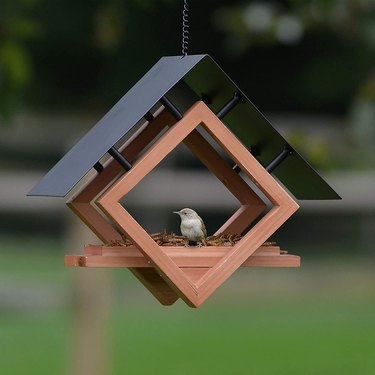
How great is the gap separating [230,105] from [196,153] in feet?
1.06

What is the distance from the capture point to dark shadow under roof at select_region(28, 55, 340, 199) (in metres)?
3.09

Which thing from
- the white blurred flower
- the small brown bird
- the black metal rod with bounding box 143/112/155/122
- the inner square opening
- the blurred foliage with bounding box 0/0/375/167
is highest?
the blurred foliage with bounding box 0/0/375/167

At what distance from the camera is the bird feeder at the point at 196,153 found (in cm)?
310

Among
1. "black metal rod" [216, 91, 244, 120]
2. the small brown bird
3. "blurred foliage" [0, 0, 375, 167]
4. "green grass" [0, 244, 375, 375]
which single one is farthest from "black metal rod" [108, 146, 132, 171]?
"blurred foliage" [0, 0, 375, 167]

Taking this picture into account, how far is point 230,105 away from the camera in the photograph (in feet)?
10.9

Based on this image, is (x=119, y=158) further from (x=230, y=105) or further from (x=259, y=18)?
(x=259, y=18)

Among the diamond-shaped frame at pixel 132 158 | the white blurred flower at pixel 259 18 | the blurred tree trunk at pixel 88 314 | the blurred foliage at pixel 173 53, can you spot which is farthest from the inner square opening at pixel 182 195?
the blurred foliage at pixel 173 53

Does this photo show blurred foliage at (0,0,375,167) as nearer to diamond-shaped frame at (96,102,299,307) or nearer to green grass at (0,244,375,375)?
green grass at (0,244,375,375)

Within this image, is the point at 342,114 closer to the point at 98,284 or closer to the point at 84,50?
the point at 84,50

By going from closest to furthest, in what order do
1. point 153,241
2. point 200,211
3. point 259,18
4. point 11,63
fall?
point 153,241 < point 11,63 < point 259,18 < point 200,211

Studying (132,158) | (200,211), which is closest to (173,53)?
(200,211)

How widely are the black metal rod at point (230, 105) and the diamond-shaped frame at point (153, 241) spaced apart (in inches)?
3.4

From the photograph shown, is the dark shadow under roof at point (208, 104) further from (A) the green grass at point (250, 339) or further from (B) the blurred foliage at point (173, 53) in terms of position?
(B) the blurred foliage at point (173, 53)

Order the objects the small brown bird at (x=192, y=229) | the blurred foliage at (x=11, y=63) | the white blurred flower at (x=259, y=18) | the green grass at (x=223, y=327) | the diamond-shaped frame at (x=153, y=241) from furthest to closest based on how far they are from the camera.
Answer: the green grass at (x=223, y=327), the white blurred flower at (x=259, y=18), the blurred foliage at (x=11, y=63), the small brown bird at (x=192, y=229), the diamond-shaped frame at (x=153, y=241)
